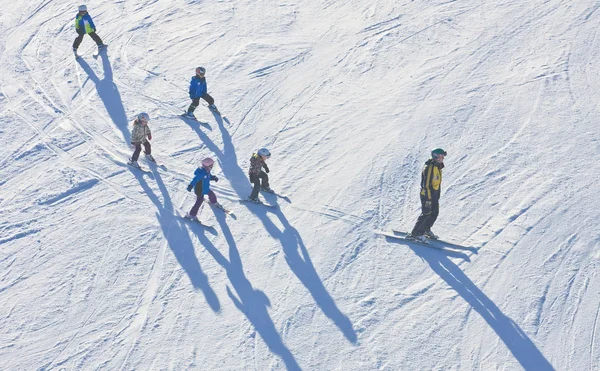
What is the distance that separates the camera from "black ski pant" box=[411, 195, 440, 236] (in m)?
11.8

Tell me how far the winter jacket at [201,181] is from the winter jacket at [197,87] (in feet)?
11.5

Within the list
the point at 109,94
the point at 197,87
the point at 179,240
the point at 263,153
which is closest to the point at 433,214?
the point at 263,153

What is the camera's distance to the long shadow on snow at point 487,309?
10.2m

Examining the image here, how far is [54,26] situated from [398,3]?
29.7 ft

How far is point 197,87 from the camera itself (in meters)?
15.3

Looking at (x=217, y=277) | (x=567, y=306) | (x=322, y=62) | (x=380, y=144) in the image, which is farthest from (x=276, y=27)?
(x=567, y=306)

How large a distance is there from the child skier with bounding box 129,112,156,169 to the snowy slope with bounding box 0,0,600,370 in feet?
1.32

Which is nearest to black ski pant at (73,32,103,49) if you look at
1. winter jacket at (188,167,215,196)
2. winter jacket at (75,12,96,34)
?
winter jacket at (75,12,96,34)

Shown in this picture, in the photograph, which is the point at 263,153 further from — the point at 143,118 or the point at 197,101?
the point at 197,101

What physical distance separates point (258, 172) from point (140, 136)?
2.50 metres

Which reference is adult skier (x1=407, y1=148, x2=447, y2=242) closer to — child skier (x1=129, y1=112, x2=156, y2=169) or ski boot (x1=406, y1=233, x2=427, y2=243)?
ski boot (x1=406, y1=233, x2=427, y2=243)

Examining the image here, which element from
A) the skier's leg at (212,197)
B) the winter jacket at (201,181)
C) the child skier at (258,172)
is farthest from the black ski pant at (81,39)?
the winter jacket at (201,181)

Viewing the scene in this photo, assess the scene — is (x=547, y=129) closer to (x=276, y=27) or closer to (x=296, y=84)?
(x=296, y=84)

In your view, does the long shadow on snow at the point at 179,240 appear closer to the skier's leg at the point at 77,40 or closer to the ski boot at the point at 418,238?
the ski boot at the point at 418,238
